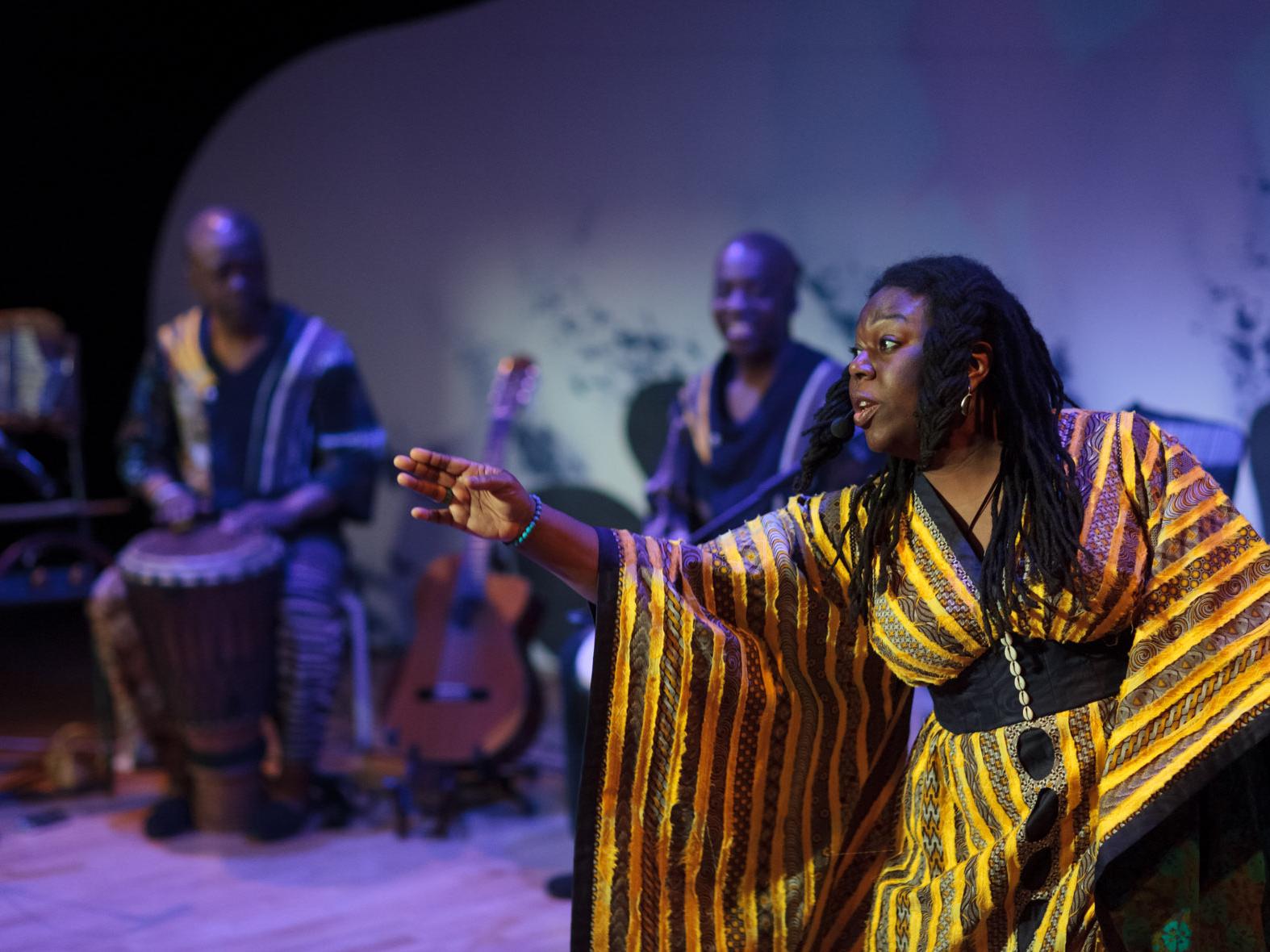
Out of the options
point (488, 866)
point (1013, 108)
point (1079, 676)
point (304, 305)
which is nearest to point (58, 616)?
point (304, 305)

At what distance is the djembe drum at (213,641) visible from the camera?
4.42 m

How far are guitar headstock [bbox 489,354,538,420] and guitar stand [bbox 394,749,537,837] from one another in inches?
45.7

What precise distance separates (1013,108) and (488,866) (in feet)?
9.12

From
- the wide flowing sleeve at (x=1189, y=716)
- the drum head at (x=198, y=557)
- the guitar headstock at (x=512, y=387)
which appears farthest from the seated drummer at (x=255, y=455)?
the wide flowing sleeve at (x=1189, y=716)

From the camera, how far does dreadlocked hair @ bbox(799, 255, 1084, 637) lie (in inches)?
85.2

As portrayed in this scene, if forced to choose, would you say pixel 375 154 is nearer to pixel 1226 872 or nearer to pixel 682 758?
pixel 682 758

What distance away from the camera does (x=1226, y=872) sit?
7.07 feet

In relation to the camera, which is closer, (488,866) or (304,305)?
(488,866)

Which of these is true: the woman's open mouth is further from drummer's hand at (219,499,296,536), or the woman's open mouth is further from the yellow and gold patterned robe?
drummer's hand at (219,499,296,536)

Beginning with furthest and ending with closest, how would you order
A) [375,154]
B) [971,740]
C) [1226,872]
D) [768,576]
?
[375,154] → [768,576] → [971,740] → [1226,872]

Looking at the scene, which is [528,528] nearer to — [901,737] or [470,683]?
[901,737]

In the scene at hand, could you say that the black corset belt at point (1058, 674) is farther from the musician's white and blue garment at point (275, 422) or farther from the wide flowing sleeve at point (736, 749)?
the musician's white and blue garment at point (275, 422)

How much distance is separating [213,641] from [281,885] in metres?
0.80

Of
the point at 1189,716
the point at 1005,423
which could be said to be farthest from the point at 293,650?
the point at 1189,716
